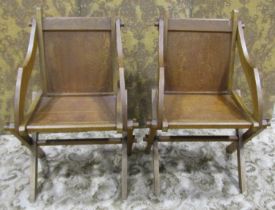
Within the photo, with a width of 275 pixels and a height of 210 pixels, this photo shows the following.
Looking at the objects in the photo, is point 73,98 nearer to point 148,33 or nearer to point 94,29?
point 94,29

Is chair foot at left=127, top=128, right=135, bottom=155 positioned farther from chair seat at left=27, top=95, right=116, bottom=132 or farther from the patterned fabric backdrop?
the patterned fabric backdrop

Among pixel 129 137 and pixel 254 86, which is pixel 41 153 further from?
pixel 254 86

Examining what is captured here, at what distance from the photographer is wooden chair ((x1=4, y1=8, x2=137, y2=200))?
1487mm

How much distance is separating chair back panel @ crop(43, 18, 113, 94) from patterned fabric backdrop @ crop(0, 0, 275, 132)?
190mm

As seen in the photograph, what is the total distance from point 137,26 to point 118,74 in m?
0.42

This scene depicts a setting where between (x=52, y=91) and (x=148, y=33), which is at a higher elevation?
Answer: (x=148, y=33)

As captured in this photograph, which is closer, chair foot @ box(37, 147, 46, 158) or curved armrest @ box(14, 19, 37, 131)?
curved armrest @ box(14, 19, 37, 131)

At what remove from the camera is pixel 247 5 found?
5.86ft

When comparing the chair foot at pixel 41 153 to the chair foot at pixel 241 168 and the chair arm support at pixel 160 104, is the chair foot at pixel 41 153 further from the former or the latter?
the chair foot at pixel 241 168

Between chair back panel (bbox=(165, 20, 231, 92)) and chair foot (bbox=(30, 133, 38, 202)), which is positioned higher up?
chair back panel (bbox=(165, 20, 231, 92))

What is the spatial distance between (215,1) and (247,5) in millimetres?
188

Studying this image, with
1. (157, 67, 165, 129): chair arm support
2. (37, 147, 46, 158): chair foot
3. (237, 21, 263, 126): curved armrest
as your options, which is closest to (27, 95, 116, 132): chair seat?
(157, 67, 165, 129): chair arm support

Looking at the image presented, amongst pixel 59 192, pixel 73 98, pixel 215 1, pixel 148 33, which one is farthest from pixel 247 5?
pixel 59 192

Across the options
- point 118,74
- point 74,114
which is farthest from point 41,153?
A: point 118,74
